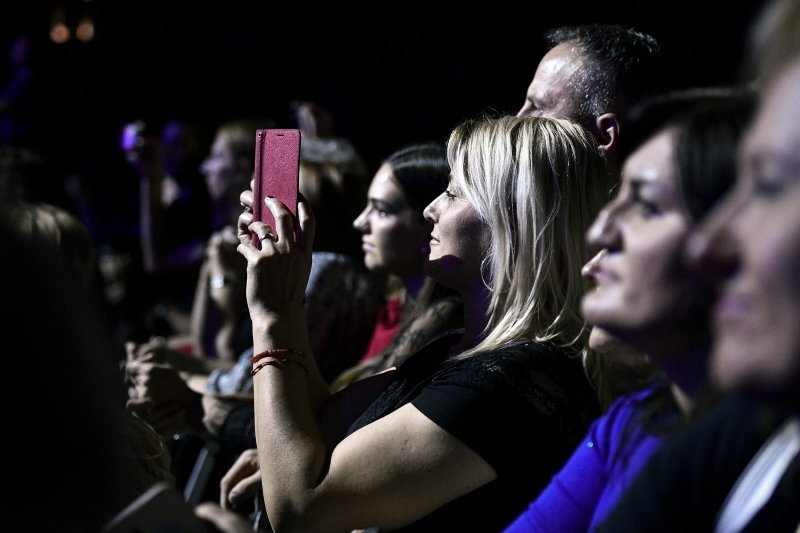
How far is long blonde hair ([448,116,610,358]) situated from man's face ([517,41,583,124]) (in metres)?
0.36

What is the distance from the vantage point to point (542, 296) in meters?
1.78

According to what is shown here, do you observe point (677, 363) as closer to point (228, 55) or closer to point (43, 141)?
point (228, 55)

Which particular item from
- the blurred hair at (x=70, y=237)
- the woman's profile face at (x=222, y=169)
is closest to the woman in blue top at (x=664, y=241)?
the blurred hair at (x=70, y=237)

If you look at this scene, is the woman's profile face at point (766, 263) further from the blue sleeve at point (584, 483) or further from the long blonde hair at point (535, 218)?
the long blonde hair at point (535, 218)

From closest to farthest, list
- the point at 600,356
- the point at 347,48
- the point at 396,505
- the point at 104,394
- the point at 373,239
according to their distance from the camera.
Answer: the point at 104,394, the point at 396,505, the point at 600,356, the point at 373,239, the point at 347,48

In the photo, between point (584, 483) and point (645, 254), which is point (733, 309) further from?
point (584, 483)

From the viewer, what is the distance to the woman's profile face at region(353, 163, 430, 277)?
8.42 ft

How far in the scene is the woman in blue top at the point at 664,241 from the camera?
1.06 metres

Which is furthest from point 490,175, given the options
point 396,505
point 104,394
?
point 104,394

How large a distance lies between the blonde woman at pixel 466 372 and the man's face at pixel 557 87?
0.31 metres

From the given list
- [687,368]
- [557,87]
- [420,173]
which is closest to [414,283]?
[420,173]

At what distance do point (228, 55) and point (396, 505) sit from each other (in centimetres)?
532

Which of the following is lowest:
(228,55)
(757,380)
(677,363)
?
(228,55)

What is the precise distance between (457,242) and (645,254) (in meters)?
0.78
